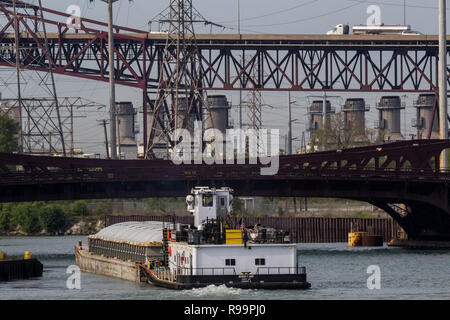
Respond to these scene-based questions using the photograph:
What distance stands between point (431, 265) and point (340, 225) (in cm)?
5145

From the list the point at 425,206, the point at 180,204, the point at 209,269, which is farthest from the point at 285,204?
the point at 209,269

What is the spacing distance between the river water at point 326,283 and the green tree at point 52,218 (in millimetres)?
74665

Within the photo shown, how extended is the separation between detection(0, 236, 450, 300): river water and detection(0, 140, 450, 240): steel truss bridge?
7084 millimetres

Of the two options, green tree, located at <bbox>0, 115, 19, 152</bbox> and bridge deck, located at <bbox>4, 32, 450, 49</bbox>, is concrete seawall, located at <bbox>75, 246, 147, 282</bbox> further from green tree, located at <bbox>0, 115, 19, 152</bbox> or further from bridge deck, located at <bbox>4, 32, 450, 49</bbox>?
green tree, located at <bbox>0, 115, 19, 152</bbox>

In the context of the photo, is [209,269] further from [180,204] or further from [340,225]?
[180,204]

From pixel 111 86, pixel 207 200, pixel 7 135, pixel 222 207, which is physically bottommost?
pixel 222 207

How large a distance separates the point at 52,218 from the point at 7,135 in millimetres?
15890

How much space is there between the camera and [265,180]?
121375 mm

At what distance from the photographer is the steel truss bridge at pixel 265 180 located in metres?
118

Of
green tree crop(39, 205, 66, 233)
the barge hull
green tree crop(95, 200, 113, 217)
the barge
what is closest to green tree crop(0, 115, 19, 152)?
green tree crop(39, 205, 66, 233)

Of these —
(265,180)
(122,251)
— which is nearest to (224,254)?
(122,251)

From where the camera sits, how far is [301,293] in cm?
7238

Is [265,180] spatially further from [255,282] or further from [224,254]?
[255,282]

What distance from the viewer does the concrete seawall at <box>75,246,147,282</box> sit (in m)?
87.6
